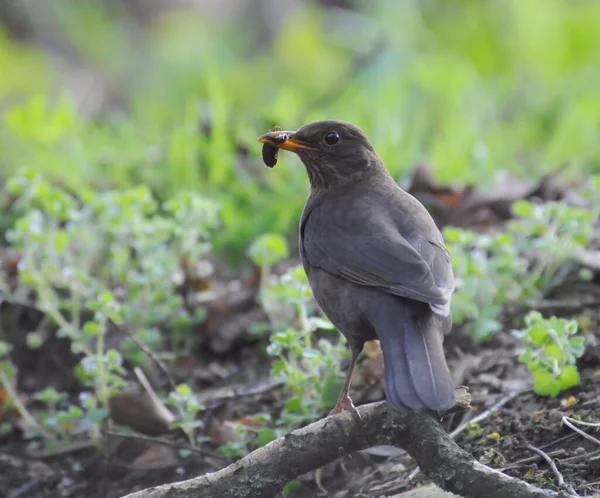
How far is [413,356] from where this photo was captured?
10.3ft

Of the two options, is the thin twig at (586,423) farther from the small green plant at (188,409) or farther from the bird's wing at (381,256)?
the small green plant at (188,409)

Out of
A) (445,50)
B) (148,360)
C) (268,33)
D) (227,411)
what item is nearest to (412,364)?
(227,411)

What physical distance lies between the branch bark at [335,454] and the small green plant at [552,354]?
1.37 ft

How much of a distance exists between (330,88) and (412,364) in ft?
18.2

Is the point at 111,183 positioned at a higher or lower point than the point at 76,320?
higher

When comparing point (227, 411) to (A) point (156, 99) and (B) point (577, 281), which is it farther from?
(A) point (156, 99)

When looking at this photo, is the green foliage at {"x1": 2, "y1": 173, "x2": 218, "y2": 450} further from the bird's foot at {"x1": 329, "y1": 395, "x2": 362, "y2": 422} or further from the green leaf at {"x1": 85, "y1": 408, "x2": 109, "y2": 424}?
the bird's foot at {"x1": 329, "y1": 395, "x2": 362, "y2": 422}

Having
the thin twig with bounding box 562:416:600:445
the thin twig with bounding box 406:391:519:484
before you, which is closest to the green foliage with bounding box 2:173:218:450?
the thin twig with bounding box 406:391:519:484

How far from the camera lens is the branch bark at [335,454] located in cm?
296

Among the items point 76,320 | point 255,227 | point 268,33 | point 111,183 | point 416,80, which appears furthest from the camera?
point 268,33

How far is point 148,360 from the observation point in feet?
15.1

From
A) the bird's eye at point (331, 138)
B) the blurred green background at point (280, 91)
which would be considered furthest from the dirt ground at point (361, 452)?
the blurred green background at point (280, 91)

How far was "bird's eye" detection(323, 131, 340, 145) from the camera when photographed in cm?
419

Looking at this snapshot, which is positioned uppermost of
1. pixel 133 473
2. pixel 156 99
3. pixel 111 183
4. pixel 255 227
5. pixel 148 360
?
pixel 156 99
